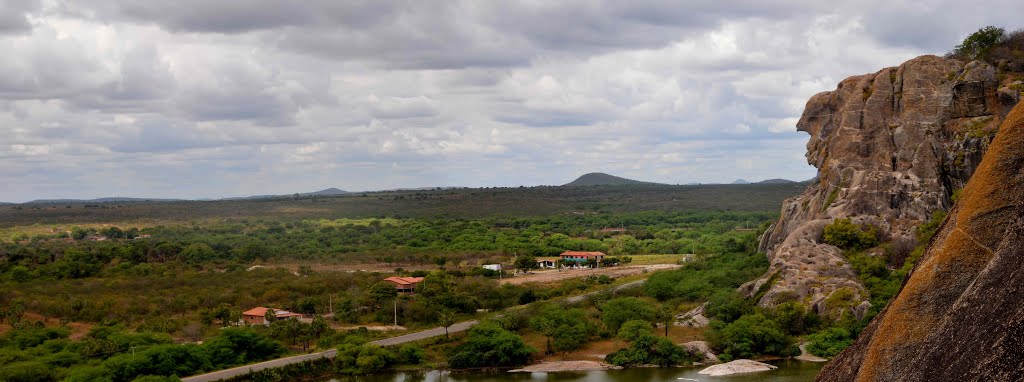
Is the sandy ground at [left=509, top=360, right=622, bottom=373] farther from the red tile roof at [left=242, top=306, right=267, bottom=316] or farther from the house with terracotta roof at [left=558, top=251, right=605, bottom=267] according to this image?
the house with terracotta roof at [left=558, top=251, right=605, bottom=267]

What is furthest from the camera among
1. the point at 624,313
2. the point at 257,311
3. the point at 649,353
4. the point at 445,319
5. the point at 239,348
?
the point at 257,311

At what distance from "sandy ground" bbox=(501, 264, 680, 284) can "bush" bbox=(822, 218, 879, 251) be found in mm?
36193

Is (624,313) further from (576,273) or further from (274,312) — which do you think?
(576,273)

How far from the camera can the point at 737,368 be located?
54125 millimetres

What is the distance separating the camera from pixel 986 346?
13336 mm

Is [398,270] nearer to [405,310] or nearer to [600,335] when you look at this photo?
[405,310]

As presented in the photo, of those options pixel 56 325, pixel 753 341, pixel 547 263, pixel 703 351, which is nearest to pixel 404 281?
pixel 56 325

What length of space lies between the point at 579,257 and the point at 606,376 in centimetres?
6701

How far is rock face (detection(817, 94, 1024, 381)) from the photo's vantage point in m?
13.4

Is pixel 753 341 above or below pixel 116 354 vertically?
below

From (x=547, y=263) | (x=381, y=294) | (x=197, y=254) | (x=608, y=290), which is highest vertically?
(x=197, y=254)

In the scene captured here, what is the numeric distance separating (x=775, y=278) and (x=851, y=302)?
751 centimetres

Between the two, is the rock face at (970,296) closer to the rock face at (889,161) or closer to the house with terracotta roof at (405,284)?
the rock face at (889,161)

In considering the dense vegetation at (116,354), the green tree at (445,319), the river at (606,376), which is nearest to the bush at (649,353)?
the river at (606,376)
